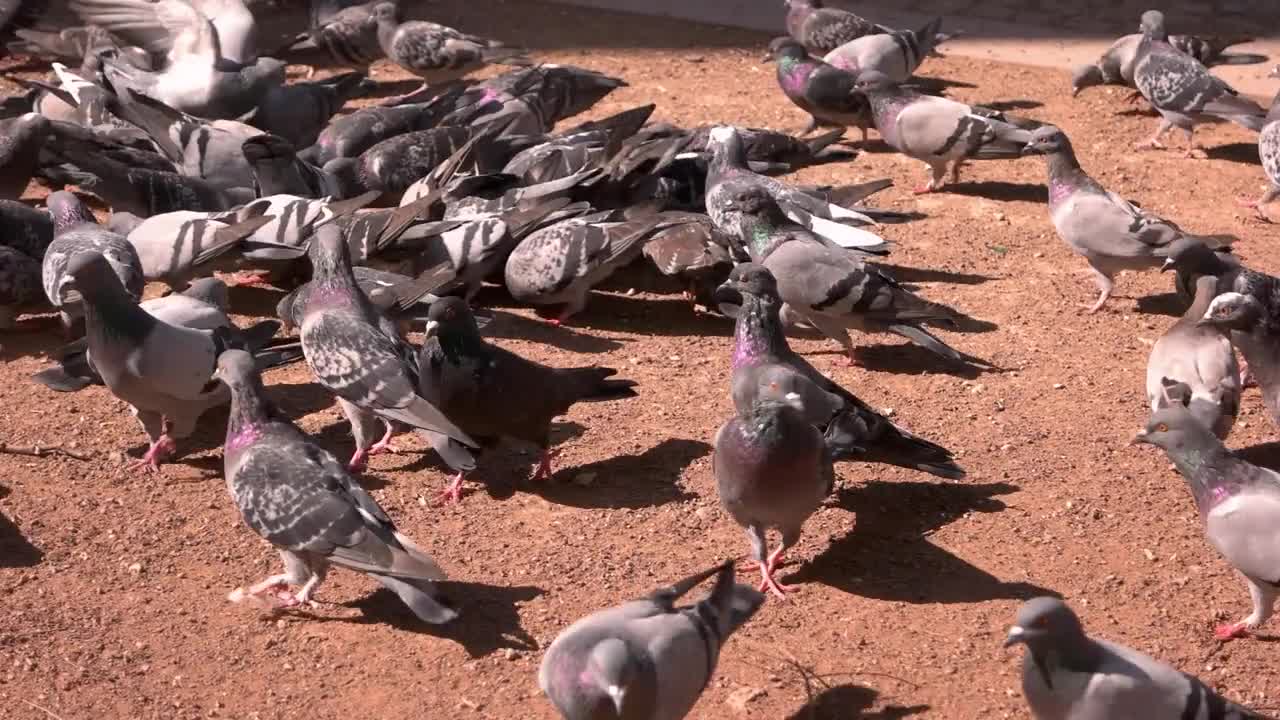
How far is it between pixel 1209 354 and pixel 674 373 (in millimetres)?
2431

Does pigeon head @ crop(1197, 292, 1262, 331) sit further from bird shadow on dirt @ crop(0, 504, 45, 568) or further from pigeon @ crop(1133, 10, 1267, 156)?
bird shadow on dirt @ crop(0, 504, 45, 568)

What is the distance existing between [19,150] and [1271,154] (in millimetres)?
7317

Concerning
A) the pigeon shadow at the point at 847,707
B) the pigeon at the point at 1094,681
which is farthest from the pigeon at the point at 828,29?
the pigeon at the point at 1094,681

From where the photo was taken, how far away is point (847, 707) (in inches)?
190

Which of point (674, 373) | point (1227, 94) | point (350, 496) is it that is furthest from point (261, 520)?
point (1227, 94)

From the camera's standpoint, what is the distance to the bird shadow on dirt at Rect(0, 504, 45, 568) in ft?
18.6

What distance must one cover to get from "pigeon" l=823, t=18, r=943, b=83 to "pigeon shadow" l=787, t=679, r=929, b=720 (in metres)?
6.89

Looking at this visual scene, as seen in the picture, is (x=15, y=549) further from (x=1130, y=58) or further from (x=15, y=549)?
(x=1130, y=58)

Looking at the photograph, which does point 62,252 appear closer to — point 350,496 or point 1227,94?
point 350,496

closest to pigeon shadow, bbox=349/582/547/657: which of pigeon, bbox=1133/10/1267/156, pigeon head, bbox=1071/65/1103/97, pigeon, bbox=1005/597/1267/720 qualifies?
pigeon, bbox=1005/597/1267/720

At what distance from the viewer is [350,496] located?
16.9 feet

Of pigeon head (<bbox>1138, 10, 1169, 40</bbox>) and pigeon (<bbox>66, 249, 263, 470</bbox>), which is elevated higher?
pigeon head (<bbox>1138, 10, 1169, 40</bbox>)

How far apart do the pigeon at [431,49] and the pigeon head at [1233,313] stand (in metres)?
6.61

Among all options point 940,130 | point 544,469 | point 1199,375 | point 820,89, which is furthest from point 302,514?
Result: point 820,89
